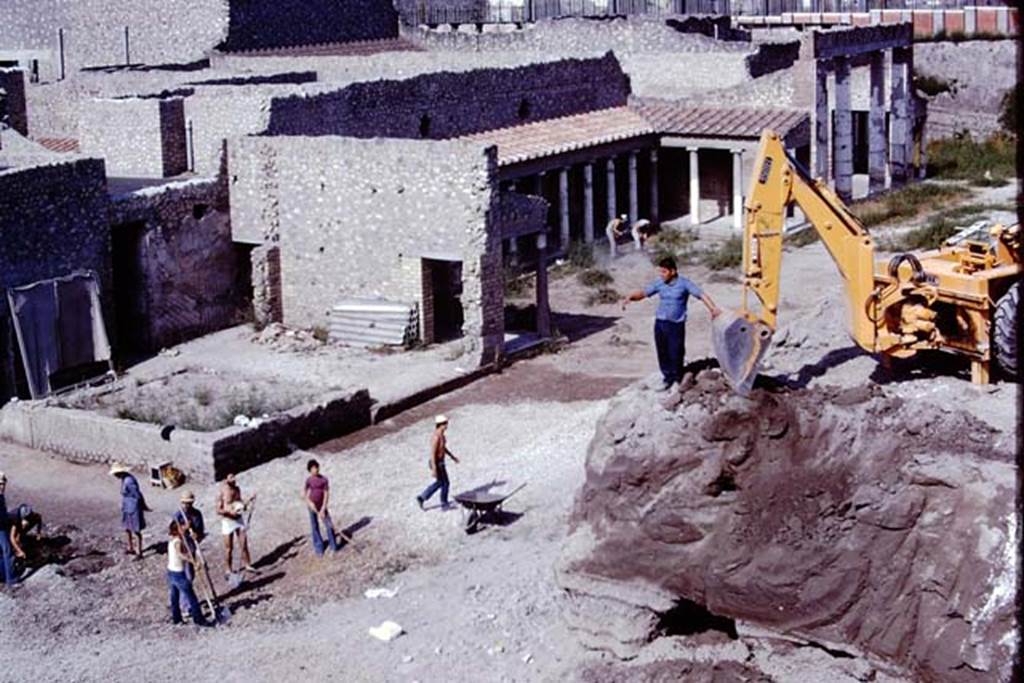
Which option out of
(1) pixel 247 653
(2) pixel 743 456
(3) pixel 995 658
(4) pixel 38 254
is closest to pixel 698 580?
(2) pixel 743 456

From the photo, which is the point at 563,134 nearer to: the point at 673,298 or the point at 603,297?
the point at 603,297

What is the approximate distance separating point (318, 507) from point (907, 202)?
22494 millimetres

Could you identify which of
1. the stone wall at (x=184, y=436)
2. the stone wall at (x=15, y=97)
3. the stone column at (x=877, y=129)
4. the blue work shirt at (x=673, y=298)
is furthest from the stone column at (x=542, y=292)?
the stone column at (x=877, y=129)

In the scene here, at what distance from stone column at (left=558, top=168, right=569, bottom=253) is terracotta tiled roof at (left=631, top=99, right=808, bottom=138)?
10.3ft

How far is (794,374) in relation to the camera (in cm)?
Result: 1702

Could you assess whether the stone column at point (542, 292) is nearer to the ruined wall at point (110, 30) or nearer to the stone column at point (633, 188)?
the stone column at point (633, 188)

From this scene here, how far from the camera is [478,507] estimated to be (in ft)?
60.3

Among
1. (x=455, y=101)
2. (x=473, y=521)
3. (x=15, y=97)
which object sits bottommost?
(x=473, y=521)

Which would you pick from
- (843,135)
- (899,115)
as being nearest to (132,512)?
(843,135)

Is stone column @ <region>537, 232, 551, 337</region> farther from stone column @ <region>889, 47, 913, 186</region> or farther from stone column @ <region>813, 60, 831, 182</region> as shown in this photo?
stone column @ <region>889, 47, 913, 186</region>

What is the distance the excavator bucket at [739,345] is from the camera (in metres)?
15.8

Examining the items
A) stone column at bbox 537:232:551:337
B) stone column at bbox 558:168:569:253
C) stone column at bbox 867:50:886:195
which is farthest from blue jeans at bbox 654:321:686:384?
stone column at bbox 867:50:886:195

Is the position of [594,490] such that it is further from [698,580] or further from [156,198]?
[156,198]

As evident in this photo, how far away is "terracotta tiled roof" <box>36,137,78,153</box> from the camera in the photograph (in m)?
33.6
